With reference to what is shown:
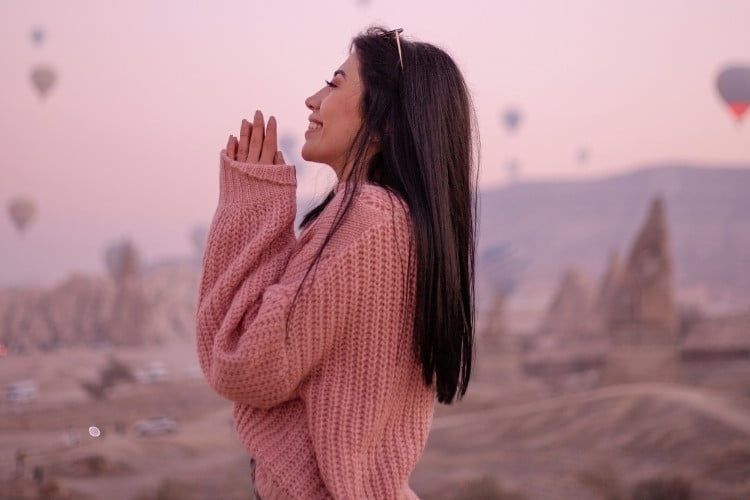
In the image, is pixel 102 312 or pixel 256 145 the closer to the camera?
pixel 256 145

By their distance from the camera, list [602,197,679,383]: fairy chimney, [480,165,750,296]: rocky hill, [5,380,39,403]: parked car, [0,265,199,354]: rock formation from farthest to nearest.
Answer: [480,165,750,296]: rocky hill, [0,265,199,354]: rock formation, [602,197,679,383]: fairy chimney, [5,380,39,403]: parked car

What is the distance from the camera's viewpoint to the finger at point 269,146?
2049mm

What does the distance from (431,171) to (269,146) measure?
1.08ft

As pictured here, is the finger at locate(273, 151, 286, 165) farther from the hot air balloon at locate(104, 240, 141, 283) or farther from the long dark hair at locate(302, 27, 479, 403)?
the hot air balloon at locate(104, 240, 141, 283)

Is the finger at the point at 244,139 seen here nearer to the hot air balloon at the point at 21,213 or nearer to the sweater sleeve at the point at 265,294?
the sweater sleeve at the point at 265,294

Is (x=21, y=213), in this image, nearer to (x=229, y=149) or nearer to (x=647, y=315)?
(x=647, y=315)

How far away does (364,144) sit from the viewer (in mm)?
2008

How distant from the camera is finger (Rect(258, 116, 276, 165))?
2.05m

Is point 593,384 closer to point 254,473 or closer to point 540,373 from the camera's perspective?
point 540,373

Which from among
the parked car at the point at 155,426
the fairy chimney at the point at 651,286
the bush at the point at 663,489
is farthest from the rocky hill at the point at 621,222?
the bush at the point at 663,489

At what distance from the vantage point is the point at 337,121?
2062 mm

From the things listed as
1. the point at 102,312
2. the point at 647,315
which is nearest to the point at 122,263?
the point at 102,312

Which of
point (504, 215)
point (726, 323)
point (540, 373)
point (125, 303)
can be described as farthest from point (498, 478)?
point (504, 215)

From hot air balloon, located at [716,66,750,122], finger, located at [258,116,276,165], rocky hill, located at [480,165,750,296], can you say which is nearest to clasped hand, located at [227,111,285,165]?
finger, located at [258,116,276,165]
